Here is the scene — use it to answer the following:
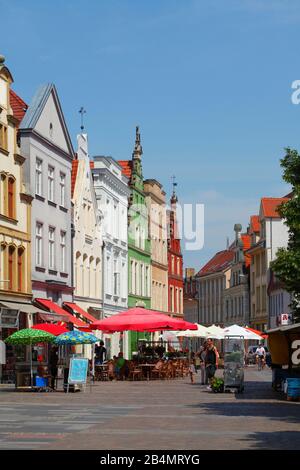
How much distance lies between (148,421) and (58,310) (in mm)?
29284

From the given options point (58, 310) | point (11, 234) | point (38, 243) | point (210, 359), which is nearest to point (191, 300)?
point (58, 310)

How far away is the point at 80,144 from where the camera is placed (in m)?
61.4

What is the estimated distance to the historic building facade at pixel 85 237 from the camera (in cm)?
5862

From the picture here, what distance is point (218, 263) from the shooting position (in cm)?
14838

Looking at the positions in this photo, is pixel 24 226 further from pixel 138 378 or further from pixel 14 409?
pixel 14 409

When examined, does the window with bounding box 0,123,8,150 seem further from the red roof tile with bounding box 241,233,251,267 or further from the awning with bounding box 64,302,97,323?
the red roof tile with bounding box 241,233,251,267

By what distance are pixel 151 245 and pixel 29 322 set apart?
36629mm

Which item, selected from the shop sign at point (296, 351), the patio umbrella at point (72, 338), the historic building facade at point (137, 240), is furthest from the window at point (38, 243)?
the historic building facade at point (137, 240)

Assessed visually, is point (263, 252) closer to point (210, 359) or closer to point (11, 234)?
point (11, 234)

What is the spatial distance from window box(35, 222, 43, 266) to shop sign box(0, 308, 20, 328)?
549cm

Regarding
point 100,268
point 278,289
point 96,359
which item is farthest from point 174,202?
point 96,359

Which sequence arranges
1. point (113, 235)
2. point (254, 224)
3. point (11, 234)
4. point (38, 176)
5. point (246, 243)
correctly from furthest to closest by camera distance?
point (246, 243) → point (254, 224) → point (113, 235) → point (38, 176) → point (11, 234)

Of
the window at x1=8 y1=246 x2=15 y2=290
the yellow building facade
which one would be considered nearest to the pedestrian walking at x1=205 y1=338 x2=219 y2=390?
the yellow building facade

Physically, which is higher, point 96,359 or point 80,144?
point 80,144
